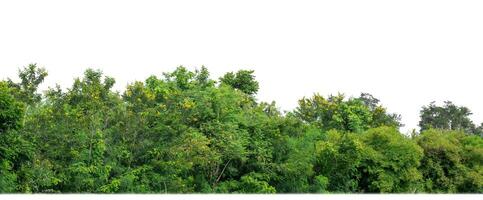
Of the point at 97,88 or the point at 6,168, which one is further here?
the point at 97,88

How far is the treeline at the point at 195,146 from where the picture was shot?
18.9m

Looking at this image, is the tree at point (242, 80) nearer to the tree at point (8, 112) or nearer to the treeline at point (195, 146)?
the treeline at point (195, 146)

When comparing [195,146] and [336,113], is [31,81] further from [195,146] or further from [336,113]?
[336,113]

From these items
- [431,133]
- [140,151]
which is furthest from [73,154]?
[431,133]

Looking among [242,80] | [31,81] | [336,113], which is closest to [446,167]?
[336,113]

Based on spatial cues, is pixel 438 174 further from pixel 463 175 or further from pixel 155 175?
pixel 155 175

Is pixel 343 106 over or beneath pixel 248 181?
over

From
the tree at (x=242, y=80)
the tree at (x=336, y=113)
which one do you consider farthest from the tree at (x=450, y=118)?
the tree at (x=242, y=80)

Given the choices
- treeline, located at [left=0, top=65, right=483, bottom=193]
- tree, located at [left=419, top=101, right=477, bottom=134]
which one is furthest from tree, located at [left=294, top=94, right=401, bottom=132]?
tree, located at [left=419, top=101, right=477, bottom=134]

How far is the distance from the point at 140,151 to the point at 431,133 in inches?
604

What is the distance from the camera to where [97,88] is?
72.2ft

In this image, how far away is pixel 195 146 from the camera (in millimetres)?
20875

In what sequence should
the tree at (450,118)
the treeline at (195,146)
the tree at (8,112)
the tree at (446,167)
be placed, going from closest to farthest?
the tree at (8,112) → the treeline at (195,146) → the tree at (446,167) → the tree at (450,118)
